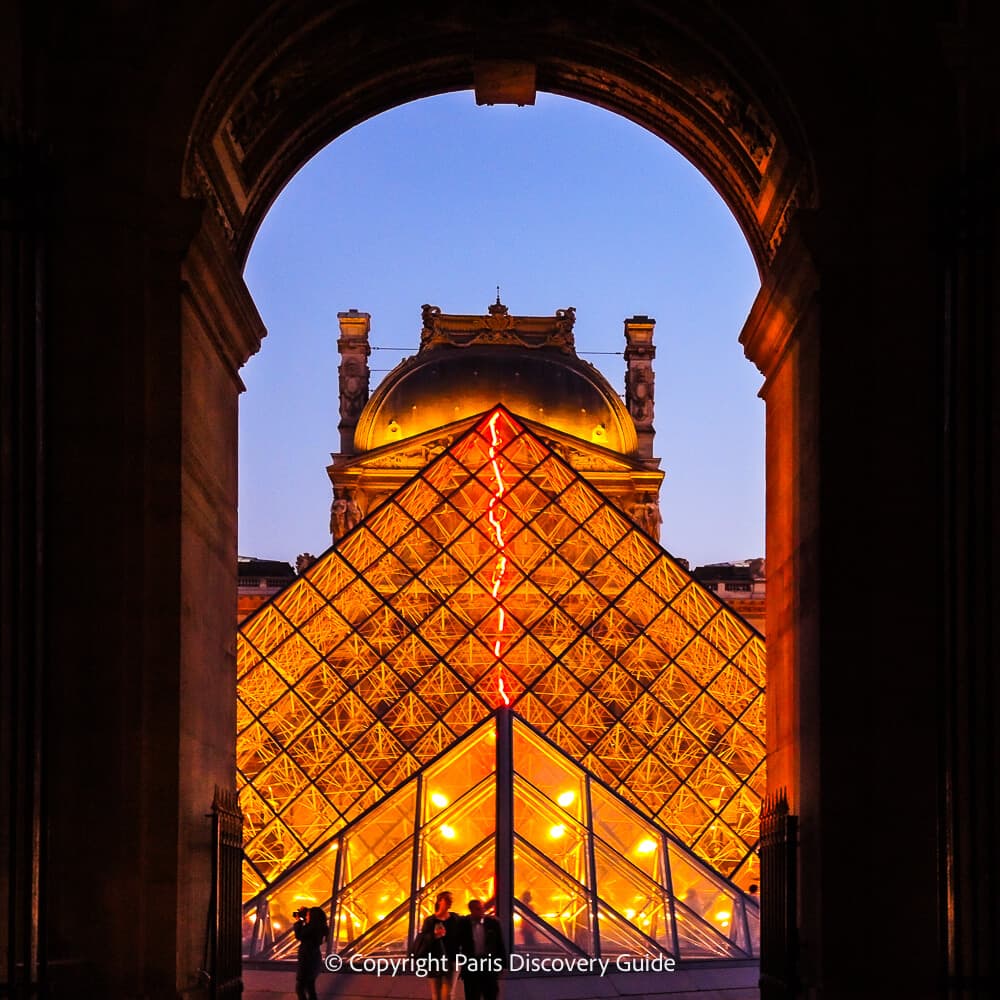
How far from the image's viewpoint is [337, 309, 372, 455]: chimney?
205 feet

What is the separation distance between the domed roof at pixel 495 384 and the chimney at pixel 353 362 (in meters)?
2.52

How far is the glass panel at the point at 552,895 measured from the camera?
1802 cm

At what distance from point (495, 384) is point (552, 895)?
137 ft

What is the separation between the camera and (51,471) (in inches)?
391

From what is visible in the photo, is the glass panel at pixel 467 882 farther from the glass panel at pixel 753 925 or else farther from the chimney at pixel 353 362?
the chimney at pixel 353 362

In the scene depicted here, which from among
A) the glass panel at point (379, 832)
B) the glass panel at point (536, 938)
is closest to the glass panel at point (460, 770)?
the glass panel at point (379, 832)

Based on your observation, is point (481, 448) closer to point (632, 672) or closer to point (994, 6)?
A: point (632, 672)

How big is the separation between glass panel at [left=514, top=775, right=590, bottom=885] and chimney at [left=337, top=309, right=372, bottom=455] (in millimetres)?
42361

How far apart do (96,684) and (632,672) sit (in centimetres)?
2073

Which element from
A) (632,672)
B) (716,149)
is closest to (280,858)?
(632,672)

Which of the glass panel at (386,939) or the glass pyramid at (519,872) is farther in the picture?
the glass pyramid at (519,872)

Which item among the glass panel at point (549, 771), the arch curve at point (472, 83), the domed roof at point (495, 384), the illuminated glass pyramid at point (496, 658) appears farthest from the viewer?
the domed roof at point (495, 384)

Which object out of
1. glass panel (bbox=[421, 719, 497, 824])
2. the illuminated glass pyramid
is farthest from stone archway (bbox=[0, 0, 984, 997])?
the illuminated glass pyramid

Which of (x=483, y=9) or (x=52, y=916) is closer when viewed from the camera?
(x=52, y=916)
